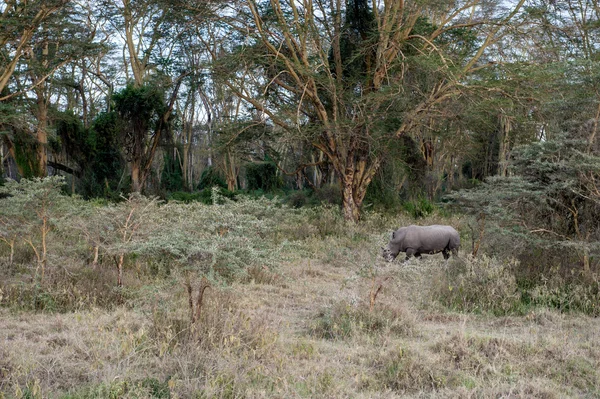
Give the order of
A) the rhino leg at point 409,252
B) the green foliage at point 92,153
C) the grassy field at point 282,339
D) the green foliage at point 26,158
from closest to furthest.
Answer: the grassy field at point 282,339 → the rhino leg at point 409,252 → the green foliage at point 26,158 → the green foliage at point 92,153

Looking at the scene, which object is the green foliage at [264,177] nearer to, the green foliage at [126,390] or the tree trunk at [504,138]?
the tree trunk at [504,138]

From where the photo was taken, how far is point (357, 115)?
14.0m

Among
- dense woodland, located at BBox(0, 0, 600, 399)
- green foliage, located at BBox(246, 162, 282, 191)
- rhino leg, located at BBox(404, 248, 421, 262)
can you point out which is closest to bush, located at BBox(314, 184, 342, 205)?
dense woodland, located at BBox(0, 0, 600, 399)

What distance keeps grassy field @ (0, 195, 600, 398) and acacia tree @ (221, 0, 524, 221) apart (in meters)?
6.37

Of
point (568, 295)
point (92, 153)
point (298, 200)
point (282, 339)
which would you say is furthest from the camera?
point (92, 153)

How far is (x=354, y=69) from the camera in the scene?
15.7 m

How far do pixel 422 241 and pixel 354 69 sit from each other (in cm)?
742

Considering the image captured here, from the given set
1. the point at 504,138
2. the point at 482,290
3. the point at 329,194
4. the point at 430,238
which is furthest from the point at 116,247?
the point at 329,194

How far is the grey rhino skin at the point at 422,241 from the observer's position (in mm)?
9758

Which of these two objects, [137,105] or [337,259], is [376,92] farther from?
[137,105]

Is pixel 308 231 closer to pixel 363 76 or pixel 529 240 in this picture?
pixel 363 76

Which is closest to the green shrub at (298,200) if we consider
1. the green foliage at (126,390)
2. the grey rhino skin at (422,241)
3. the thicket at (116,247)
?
the grey rhino skin at (422,241)

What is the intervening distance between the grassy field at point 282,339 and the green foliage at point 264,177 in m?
20.8

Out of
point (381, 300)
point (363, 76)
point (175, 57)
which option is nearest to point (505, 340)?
point (381, 300)
